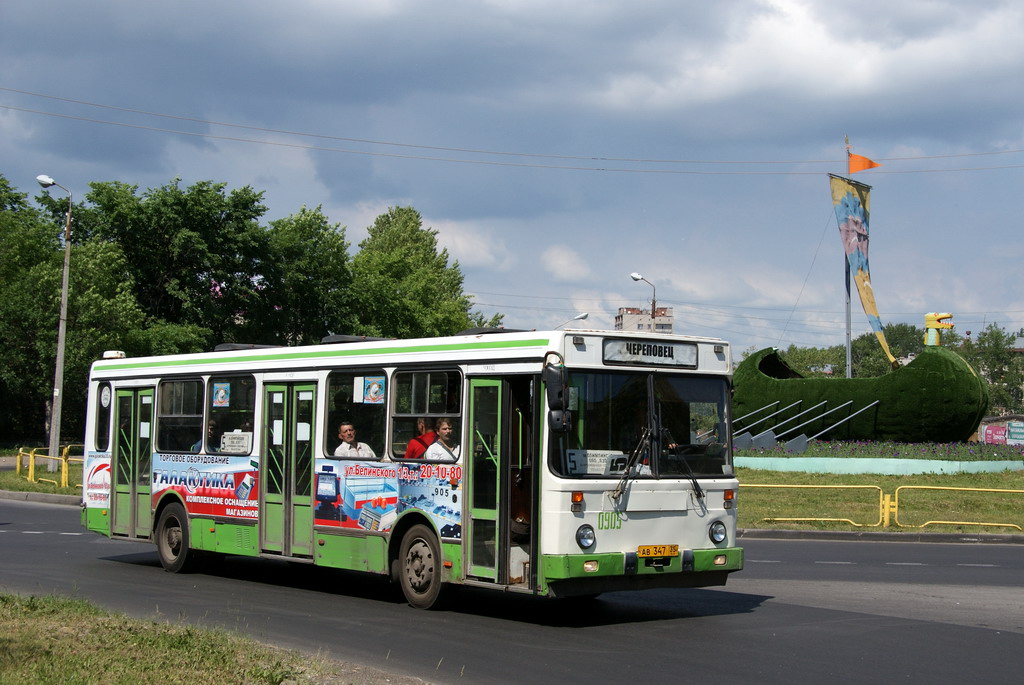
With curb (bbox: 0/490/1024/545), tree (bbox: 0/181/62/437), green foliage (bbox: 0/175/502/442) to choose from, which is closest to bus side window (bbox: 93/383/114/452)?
curb (bbox: 0/490/1024/545)

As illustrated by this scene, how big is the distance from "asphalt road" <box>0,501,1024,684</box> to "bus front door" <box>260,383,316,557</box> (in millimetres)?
625

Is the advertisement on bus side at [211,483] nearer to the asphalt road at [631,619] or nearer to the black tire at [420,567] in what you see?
the asphalt road at [631,619]

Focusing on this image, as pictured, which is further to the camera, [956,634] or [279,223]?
[279,223]

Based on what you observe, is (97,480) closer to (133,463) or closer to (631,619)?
(133,463)

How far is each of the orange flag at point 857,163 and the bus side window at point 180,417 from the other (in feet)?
113

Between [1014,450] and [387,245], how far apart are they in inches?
2522

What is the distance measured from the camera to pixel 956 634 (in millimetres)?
10875

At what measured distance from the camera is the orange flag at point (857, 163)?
45031 millimetres

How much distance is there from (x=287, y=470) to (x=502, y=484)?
12.4ft

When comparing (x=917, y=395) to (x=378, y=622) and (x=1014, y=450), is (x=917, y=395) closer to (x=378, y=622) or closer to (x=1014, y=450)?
(x=1014, y=450)

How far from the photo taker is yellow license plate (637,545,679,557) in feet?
36.9

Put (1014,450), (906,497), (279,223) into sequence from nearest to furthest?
Result: 1. (906,497)
2. (1014,450)
3. (279,223)

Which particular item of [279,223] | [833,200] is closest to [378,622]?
[833,200]

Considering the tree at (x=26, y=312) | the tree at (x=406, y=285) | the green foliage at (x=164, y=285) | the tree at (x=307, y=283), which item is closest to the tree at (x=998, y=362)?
the tree at (x=406, y=285)
